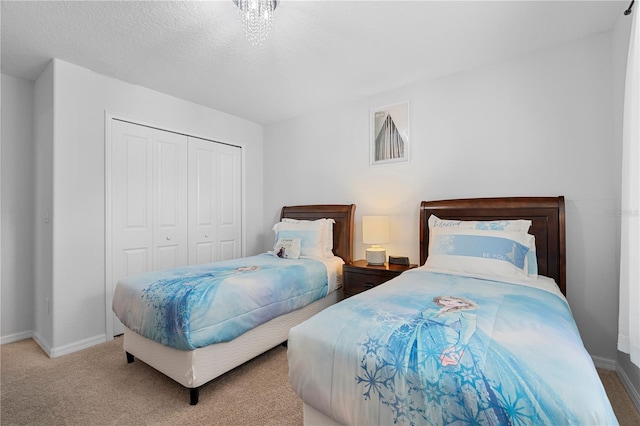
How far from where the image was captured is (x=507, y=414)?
2.82ft

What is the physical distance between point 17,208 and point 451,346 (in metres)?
3.90

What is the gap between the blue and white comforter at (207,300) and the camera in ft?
5.93

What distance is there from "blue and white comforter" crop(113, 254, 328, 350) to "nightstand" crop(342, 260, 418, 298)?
0.49 meters

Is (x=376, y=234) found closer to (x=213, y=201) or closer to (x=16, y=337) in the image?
(x=213, y=201)

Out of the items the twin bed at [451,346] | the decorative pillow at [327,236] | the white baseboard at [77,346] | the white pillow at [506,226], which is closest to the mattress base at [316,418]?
the twin bed at [451,346]

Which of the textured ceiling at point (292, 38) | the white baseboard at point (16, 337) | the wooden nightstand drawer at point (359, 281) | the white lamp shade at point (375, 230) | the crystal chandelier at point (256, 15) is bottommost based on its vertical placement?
the white baseboard at point (16, 337)

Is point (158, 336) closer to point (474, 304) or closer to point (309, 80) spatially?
point (474, 304)

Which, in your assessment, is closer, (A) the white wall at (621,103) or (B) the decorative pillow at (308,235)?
(A) the white wall at (621,103)

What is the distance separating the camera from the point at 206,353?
187cm

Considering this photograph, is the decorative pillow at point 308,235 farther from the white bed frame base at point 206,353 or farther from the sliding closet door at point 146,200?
the sliding closet door at point 146,200

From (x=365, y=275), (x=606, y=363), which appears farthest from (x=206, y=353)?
(x=606, y=363)

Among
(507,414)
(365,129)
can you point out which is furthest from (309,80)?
(507,414)

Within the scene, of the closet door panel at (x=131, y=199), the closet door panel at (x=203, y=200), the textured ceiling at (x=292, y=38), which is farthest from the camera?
the closet door panel at (x=203, y=200)

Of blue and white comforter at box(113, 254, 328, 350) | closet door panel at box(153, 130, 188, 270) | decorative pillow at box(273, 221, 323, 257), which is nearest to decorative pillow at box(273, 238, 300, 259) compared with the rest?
decorative pillow at box(273, 221, 323, 257)
